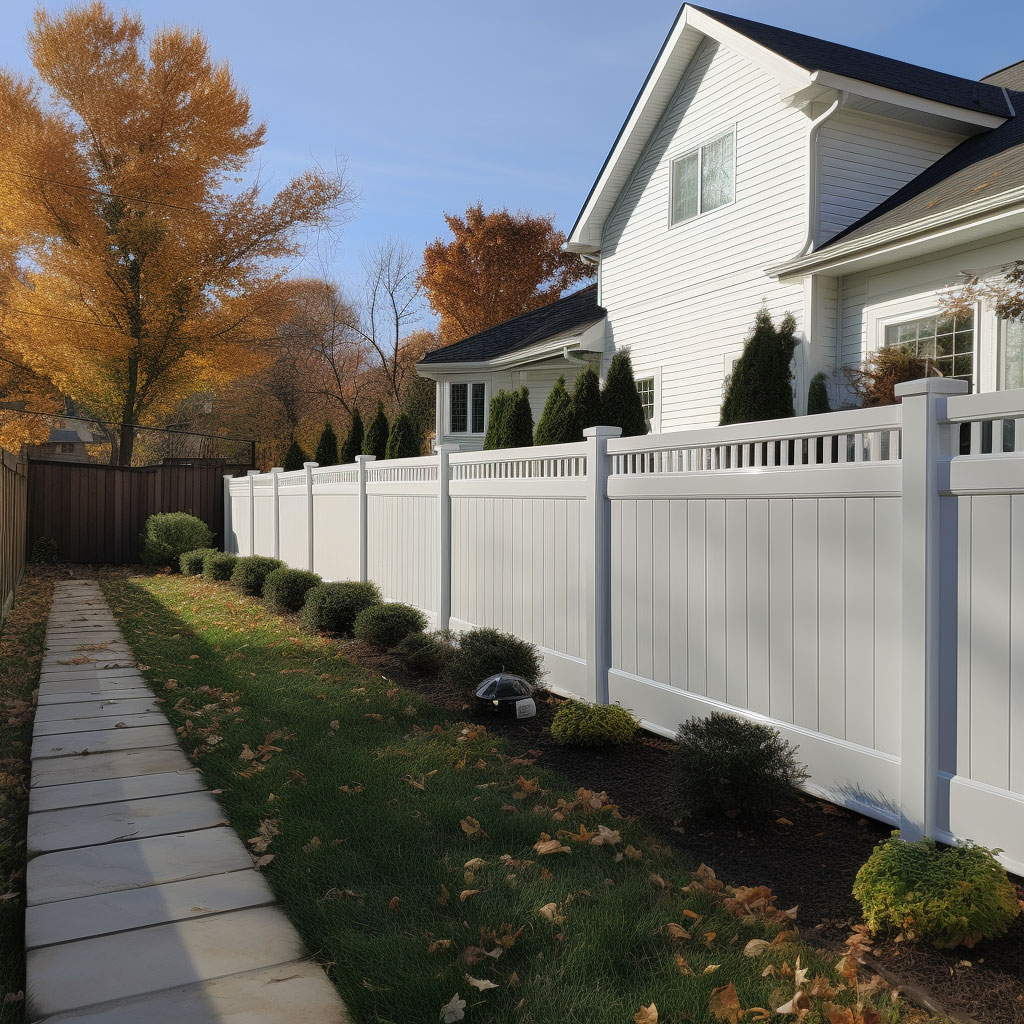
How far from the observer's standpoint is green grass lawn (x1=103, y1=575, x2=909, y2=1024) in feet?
7.70

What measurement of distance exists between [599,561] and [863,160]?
697 centimetres

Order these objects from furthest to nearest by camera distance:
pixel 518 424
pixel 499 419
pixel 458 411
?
pixel 458 411 < pixel 499 419 < pixel 518 424

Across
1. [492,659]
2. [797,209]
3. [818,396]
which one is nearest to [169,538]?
[492,659]

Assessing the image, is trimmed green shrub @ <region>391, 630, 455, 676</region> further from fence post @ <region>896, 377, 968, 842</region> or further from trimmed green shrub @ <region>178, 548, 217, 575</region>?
trimmed green shrub @ <region>178, 548, 217, 575</region>

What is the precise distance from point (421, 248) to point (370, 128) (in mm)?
16374

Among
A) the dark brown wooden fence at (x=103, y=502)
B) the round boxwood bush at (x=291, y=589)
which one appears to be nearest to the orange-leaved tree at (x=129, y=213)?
the dark brown wooden fence at (x=103, y=502)

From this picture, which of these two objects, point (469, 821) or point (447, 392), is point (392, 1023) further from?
point (447, 392)

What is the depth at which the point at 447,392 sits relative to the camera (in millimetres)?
17109

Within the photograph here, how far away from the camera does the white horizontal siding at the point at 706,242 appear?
9664 millimetres

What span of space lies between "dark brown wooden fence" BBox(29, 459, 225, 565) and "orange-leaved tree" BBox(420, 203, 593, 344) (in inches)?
656

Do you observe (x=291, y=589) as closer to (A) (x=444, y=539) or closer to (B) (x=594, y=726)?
(A) (x=444, y=539)

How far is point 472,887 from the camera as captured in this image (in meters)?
2.99

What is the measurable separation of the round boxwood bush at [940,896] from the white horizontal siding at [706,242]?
745cm

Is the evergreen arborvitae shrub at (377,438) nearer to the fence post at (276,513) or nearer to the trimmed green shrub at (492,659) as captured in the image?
the fence post at (276,513)
